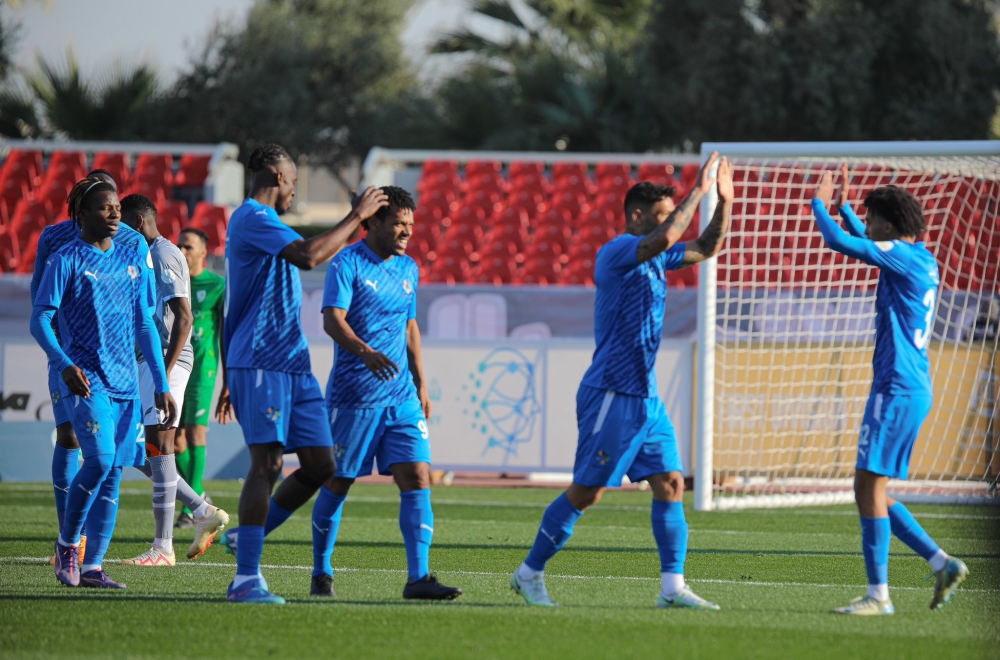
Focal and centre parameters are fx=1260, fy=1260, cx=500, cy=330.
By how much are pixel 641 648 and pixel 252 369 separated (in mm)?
2088

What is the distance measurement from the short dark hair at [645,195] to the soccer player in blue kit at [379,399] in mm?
1047

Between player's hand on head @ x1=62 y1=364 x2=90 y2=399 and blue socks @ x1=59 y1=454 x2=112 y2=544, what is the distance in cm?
33

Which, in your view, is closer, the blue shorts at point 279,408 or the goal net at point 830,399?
the blue shorts at point 279,408

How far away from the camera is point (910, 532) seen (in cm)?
586

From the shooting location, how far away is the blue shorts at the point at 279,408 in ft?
18.2

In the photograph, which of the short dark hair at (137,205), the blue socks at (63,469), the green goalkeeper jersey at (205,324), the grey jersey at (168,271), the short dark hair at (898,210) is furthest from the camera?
the green goalkeeper jersey at (205,324)

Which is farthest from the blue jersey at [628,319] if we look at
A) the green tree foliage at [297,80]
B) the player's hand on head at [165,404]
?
the green tree foliage at [297,80]

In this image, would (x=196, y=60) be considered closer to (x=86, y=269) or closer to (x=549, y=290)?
(x=549, y=290)

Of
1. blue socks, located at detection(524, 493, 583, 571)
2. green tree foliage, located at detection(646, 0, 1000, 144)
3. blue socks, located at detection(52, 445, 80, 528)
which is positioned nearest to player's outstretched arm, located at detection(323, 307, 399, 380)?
blue socks, located at detection(524, 493, 583, 571)

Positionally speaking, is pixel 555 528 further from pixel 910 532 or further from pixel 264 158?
pixel 264 158

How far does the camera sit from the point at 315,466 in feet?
18.7

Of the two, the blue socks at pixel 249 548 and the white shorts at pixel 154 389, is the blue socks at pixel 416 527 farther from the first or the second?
the white shorts at pixel 154 389

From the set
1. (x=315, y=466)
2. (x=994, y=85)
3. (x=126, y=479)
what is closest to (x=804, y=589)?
(x=315, y=466)

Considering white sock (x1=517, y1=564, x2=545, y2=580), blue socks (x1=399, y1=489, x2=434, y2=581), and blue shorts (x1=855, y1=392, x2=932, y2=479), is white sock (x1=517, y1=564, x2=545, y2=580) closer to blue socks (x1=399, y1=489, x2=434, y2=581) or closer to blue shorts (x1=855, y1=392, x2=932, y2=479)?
blue socks (x1=399, y1=489, x2=434, y2=581)
